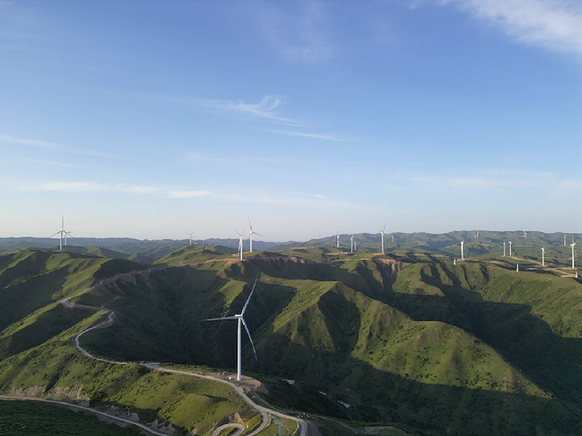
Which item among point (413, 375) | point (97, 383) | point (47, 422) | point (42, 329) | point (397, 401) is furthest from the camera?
point (42, 329)

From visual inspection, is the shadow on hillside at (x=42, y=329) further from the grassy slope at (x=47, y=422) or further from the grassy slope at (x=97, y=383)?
the grassy slope at (x=47, y=422)

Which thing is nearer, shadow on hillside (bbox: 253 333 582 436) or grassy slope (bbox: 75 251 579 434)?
shadow on hillside (bbox: 253 333 582 436)

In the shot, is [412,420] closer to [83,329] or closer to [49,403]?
[49,403]

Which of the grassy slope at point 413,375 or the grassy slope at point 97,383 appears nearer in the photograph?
the grassy slope at point 97,383

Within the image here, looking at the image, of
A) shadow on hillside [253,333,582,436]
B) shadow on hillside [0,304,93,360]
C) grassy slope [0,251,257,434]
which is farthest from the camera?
shadow on hillside [0,304,93,360]

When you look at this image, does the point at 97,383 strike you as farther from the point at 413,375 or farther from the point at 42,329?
the point at 413,375

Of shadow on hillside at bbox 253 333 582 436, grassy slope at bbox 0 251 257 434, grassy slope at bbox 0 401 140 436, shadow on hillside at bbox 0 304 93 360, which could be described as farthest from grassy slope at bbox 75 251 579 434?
grassy slope at bbox 0 401 140 436

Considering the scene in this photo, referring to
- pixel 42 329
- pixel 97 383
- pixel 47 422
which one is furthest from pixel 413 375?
pixel 42 329

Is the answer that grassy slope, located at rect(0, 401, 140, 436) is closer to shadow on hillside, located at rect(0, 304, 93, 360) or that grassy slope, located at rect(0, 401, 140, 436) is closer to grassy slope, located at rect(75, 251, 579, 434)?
grassy slope, located at rect(75, 251, 579, 434)

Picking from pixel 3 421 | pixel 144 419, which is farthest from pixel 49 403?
pixel 144 419

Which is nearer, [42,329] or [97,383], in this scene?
[97,383]

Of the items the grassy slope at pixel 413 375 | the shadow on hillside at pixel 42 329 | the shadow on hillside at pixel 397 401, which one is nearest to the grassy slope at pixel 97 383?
the shadow on hillside at pixel 42 329
